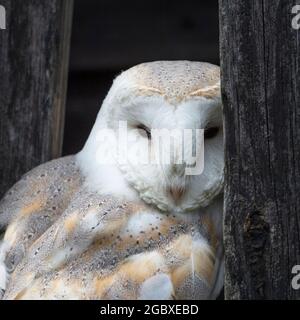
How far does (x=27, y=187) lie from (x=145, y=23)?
212cm

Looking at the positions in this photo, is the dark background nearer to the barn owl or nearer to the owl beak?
the barn owl

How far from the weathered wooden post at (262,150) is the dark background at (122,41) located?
2.54m

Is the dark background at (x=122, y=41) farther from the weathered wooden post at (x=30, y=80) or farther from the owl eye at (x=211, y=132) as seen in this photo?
the owl eye at (x=211, y=132)

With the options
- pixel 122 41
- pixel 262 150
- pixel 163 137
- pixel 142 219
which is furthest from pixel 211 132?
pixel 122 41

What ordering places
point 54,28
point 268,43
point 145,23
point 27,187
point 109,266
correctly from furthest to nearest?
point 145,23
point 54,28
point 27,187
point 109,266
point 268,43

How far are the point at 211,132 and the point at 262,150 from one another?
0.50 metres

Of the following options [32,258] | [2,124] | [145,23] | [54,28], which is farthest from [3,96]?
[145,23]

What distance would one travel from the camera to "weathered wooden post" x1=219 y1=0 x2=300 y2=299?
6.68ft

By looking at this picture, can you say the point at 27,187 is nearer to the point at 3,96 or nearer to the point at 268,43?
the point at 3,96

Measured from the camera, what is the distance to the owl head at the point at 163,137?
243 centimetres

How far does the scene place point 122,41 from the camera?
15.5 feet

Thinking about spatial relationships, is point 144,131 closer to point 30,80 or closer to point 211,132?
point 211,132
